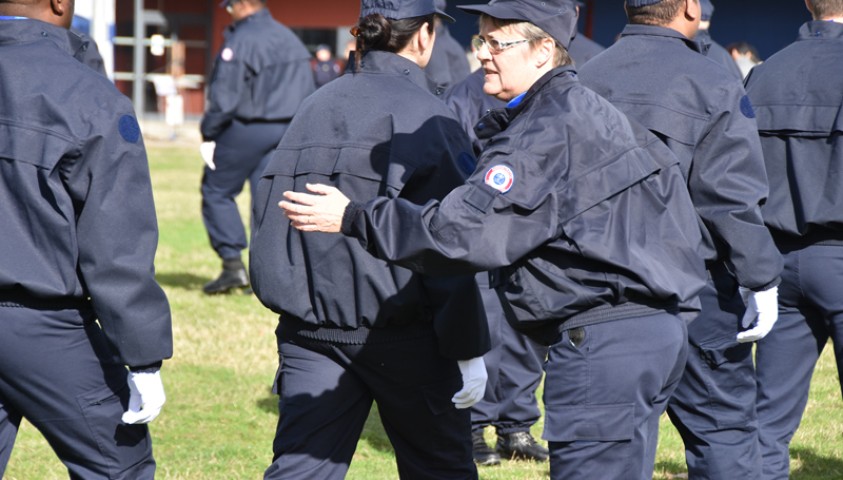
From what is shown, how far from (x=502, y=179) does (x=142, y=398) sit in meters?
1.25

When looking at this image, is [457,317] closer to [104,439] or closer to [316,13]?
[104,439]

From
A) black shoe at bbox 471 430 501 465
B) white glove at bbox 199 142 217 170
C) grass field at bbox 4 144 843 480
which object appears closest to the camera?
grass field at bbox 4 144 843 480

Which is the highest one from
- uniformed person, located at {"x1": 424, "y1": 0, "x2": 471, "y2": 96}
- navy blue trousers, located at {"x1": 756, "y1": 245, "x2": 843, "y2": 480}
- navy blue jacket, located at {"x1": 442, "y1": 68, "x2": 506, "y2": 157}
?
navy blue jacket, located at {"x1": 442, "y1": 68, "x2": 506, "y2": 157}

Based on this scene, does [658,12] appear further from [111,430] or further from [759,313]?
[111,430]

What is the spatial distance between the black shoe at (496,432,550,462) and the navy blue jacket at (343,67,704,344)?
2.41 meters

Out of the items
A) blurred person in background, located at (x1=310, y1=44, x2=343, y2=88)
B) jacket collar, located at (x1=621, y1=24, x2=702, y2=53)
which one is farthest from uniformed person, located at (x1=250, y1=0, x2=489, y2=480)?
blurred person in background, located at (x1=310, y1=44, x2=343, y2=88)

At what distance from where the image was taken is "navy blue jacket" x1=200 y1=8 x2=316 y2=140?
9336mm

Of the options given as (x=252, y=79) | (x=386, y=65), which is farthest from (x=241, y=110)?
(x=386, y=65)

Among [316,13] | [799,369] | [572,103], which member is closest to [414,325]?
[572,103]

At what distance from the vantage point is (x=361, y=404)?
370 centimetres

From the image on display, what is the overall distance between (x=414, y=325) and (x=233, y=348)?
427 centimetres

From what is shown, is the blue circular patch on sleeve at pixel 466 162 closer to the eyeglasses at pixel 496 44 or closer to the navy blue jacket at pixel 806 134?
the eyeglasses at pixel 496 44

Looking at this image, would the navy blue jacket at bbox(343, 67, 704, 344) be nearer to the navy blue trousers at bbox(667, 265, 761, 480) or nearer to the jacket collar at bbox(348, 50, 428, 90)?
the jacket collar at bbox(348, 50, 428, 90)

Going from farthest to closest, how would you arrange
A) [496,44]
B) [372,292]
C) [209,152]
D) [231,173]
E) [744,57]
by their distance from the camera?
[744,57]
[231,173]
[209,152]
[372,292]
[496,44]
